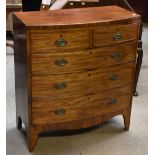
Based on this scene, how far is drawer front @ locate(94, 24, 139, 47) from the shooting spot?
2172 mm

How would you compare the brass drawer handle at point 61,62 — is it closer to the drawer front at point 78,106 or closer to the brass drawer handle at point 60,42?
the brass drawer handle at point 60,42

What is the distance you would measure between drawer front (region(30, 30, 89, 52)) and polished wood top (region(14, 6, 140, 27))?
6 cm

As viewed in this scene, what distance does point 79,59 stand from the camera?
7.07 feet

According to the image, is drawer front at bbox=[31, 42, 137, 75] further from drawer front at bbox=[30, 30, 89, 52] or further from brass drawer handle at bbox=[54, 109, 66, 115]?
brass drawer handle at bbox=[54, 109, 66, 115]

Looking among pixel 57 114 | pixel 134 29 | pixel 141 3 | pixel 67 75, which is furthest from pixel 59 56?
pixel 141 3

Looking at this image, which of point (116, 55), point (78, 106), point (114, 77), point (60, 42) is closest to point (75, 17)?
point (60, 42)

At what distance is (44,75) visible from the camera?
6.92ft

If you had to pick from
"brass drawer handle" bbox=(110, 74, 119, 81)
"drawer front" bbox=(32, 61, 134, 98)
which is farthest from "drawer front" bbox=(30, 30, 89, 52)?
"brass drawer handle" bbox=(110, 74, 119, 81)

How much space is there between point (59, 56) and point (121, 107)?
733 mm

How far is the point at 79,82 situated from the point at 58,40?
0.34 m
